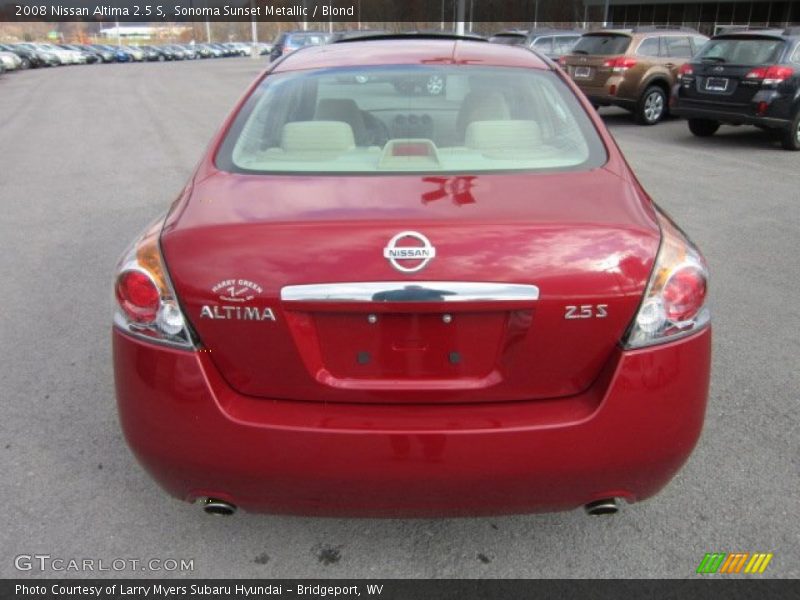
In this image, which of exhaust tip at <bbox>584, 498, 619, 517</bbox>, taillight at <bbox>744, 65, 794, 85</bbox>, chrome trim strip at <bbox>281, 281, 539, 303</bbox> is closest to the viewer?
chrome trim strip at <bbox>281, 281, 539, 303</bbox>

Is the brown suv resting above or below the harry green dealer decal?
below

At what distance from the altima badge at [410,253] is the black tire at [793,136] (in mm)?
10275

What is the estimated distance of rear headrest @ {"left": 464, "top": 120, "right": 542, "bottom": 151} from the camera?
8.77 ft

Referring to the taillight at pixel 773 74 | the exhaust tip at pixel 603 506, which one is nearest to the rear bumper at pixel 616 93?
the taillight at pixel 773 74

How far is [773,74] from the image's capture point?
10.2 metres

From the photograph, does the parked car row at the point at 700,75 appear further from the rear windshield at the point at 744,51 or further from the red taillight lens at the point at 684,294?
the red taillight lens at the point at 684,294

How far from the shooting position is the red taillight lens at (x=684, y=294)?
206 centimetres

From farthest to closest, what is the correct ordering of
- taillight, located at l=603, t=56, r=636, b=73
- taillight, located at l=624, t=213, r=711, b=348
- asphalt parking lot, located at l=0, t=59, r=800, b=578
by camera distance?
1. taillight, located at l=603, t=56, r=636, b=73
2. asphalt parking lot, located at l=0, t=59, r=800, b=578
3. taillight, located at l=624, t=213, r=711, b=348

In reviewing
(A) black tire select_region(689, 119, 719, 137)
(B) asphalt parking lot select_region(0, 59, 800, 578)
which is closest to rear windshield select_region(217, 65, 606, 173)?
(B) asphalt parking lot select_region(0, 59, 800, 578)

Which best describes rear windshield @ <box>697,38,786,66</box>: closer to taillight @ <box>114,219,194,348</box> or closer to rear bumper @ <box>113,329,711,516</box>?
rear bumper @ <box>113,329,711,516</box>

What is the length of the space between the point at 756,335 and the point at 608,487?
2.61 m

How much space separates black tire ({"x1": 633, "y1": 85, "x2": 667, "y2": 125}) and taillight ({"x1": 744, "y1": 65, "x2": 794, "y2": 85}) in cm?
316

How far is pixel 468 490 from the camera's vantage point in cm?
205
